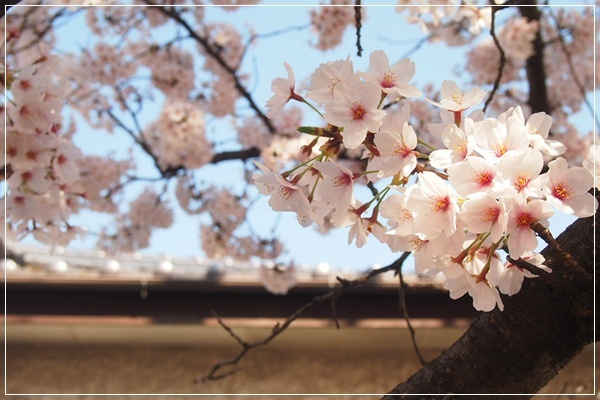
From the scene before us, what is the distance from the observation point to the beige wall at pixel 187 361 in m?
3.72

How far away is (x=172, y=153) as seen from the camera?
152 inches

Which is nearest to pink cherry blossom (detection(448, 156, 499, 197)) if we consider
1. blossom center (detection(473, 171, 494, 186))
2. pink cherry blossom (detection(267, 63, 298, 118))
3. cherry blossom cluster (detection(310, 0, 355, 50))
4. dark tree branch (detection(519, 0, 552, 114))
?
blossom center (detection(473, 171, 494, 186))

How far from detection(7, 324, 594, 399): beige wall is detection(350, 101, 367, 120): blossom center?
2857 mm

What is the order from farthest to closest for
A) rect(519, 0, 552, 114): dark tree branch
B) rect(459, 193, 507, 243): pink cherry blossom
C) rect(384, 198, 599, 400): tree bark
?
rect(519, 0, 552, 114): dark tree branch
rect(384, 198, 599, 400): tree bark
rect(459, 193, 507, 243): pink cherry blossom

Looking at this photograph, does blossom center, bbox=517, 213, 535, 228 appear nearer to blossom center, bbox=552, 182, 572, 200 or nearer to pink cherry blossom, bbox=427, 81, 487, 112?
blossom center, bbox=552, 182, 572, 200

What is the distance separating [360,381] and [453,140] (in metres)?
3.08

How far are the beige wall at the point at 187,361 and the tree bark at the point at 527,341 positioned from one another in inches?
103

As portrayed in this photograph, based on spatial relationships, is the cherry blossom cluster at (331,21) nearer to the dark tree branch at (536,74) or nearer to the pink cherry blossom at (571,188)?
the dark tree branch at (536,74)

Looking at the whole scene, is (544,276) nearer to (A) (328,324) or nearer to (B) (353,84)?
(B) (353,84)

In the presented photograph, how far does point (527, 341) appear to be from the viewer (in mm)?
1046

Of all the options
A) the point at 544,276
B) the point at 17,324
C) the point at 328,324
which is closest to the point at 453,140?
the point at 544,276

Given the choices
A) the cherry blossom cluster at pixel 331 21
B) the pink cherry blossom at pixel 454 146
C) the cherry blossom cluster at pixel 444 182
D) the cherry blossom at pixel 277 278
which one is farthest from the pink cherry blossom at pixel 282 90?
the cherry blossom cluster at pixel 331 21

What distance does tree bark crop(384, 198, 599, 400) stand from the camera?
1.04 metres

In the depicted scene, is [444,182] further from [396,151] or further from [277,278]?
[277,278]
